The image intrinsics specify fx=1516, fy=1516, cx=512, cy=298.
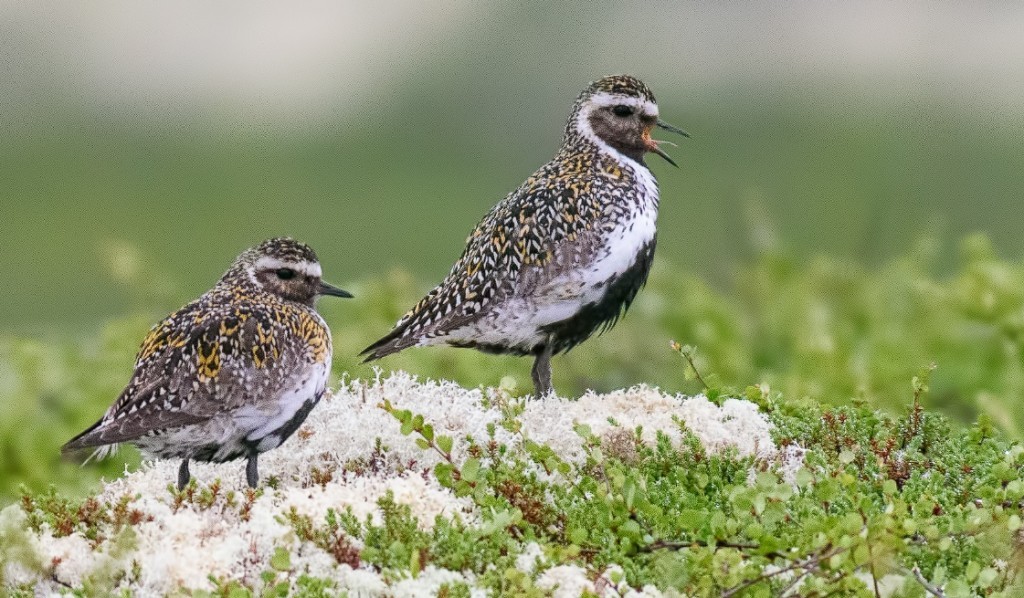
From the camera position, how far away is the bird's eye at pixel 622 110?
9773 millimetres

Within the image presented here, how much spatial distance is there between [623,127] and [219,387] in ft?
12.3

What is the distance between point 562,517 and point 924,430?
7.38 ft

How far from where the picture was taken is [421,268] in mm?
20469

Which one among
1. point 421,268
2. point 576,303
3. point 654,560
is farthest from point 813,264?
point 654,560

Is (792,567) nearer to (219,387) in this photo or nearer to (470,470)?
(470,470)

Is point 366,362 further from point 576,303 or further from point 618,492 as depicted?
point 618,492

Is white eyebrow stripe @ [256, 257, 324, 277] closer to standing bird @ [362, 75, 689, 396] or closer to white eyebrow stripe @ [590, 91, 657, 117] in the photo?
standing bird @ [362, 75, 689, 396]

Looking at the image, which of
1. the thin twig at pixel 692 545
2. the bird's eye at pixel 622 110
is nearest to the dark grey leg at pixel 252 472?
the thin twig at pixel 692 545

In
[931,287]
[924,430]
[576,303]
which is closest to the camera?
[924,430]

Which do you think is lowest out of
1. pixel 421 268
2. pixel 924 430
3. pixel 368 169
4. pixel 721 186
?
pixel 924 430

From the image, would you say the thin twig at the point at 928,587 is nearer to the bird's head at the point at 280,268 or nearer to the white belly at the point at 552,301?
the white belly at the point at 552,301

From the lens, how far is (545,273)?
873 cm

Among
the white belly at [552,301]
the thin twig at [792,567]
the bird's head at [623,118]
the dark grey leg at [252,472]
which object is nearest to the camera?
the thin twig at [792,567]

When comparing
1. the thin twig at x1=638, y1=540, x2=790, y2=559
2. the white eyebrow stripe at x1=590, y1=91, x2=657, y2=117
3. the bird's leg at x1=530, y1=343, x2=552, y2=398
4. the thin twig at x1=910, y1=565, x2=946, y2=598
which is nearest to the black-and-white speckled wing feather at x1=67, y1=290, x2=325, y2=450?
the bird's leg at x1=530, y1=343, x2=552, y2=398
